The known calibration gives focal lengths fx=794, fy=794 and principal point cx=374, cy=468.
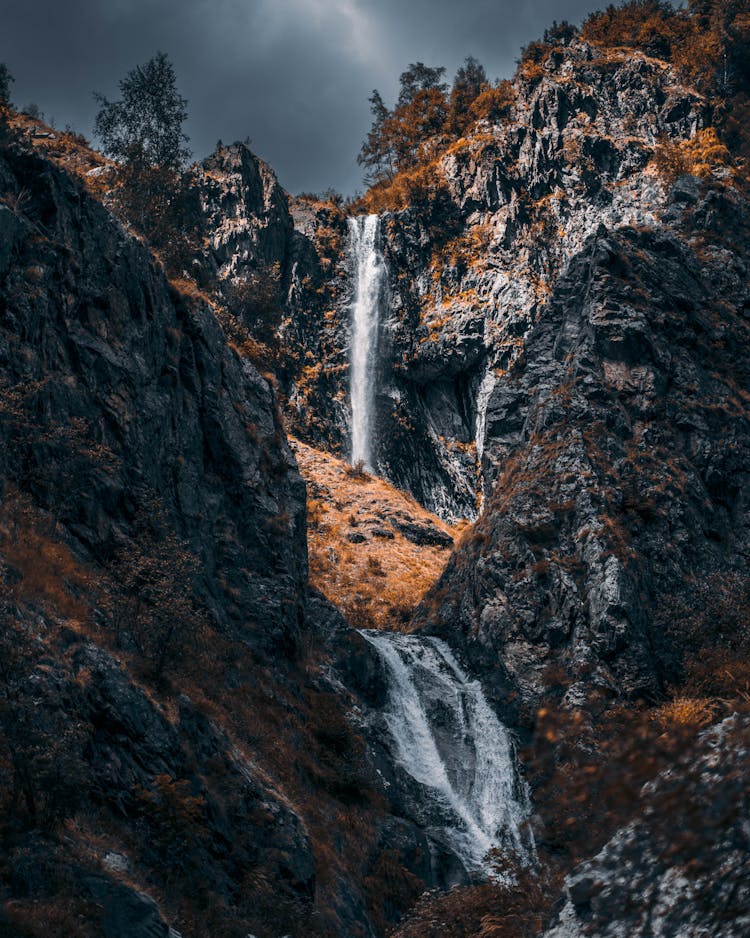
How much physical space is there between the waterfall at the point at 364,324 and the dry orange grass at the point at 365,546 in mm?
4535

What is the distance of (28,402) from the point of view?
1080 inches

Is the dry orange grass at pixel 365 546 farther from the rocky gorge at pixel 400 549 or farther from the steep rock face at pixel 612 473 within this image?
the steep rock face at pixel 612 473

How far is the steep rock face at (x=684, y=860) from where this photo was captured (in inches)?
310

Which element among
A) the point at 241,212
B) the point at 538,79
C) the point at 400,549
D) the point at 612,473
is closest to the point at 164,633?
the point at 612,473

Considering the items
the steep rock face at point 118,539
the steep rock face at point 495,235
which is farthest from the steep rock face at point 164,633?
the steep rock face at point 495,235

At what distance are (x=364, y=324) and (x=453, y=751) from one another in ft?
184

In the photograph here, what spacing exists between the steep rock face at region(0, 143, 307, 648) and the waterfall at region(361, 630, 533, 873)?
30.7ft

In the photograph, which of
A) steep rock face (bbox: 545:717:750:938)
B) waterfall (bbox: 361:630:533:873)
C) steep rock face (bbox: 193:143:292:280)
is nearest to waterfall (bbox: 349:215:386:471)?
steep rock face (bbox: 193:143:292:280)

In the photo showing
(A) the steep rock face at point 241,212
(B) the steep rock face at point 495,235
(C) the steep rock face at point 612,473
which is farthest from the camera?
(A) the steep rock face at point 241,212

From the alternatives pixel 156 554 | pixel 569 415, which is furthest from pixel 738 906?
pixel 569 415

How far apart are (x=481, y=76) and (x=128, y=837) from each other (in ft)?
361

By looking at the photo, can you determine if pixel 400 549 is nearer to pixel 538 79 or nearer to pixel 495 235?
pixel 495 235

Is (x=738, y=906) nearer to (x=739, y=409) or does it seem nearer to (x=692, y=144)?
(x=739, y=409)

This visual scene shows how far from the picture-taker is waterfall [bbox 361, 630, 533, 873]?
38.0 m
